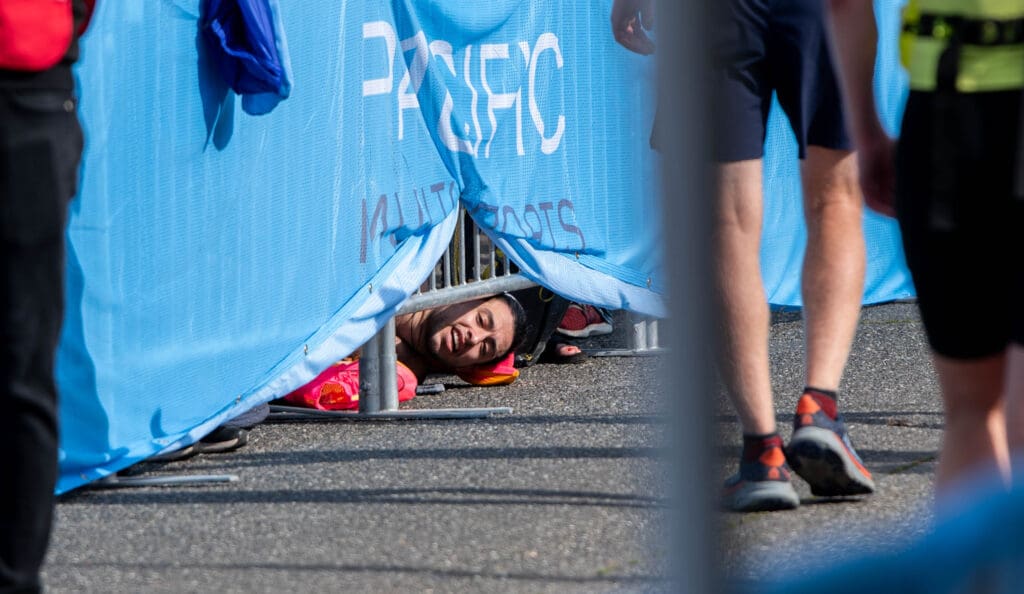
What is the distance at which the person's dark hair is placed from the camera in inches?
228

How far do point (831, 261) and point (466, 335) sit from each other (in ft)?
7.08

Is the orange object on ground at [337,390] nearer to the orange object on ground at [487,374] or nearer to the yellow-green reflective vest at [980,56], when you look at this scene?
the orange object on ground at [487,374]

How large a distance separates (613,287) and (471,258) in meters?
0.65

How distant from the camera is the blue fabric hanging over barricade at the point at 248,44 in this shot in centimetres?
420

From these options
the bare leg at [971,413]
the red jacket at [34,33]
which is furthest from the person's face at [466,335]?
the bare leg at [971,413]

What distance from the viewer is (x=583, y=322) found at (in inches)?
264

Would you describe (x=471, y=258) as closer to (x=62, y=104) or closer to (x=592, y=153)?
(x=592, y=153)

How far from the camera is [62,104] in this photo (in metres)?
2.84

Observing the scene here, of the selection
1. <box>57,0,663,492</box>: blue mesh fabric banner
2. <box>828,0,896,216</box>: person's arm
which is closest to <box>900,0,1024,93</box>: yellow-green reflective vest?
<box>828,0,896,216</box>: person's arm

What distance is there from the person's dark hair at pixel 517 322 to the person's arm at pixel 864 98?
3282 mm

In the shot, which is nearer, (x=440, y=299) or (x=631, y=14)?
(x=631, y=14)

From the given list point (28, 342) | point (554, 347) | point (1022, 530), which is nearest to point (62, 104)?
point (28, 342)

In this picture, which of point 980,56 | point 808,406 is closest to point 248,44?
point 808,406

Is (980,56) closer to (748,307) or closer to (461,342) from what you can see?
(748,307)
